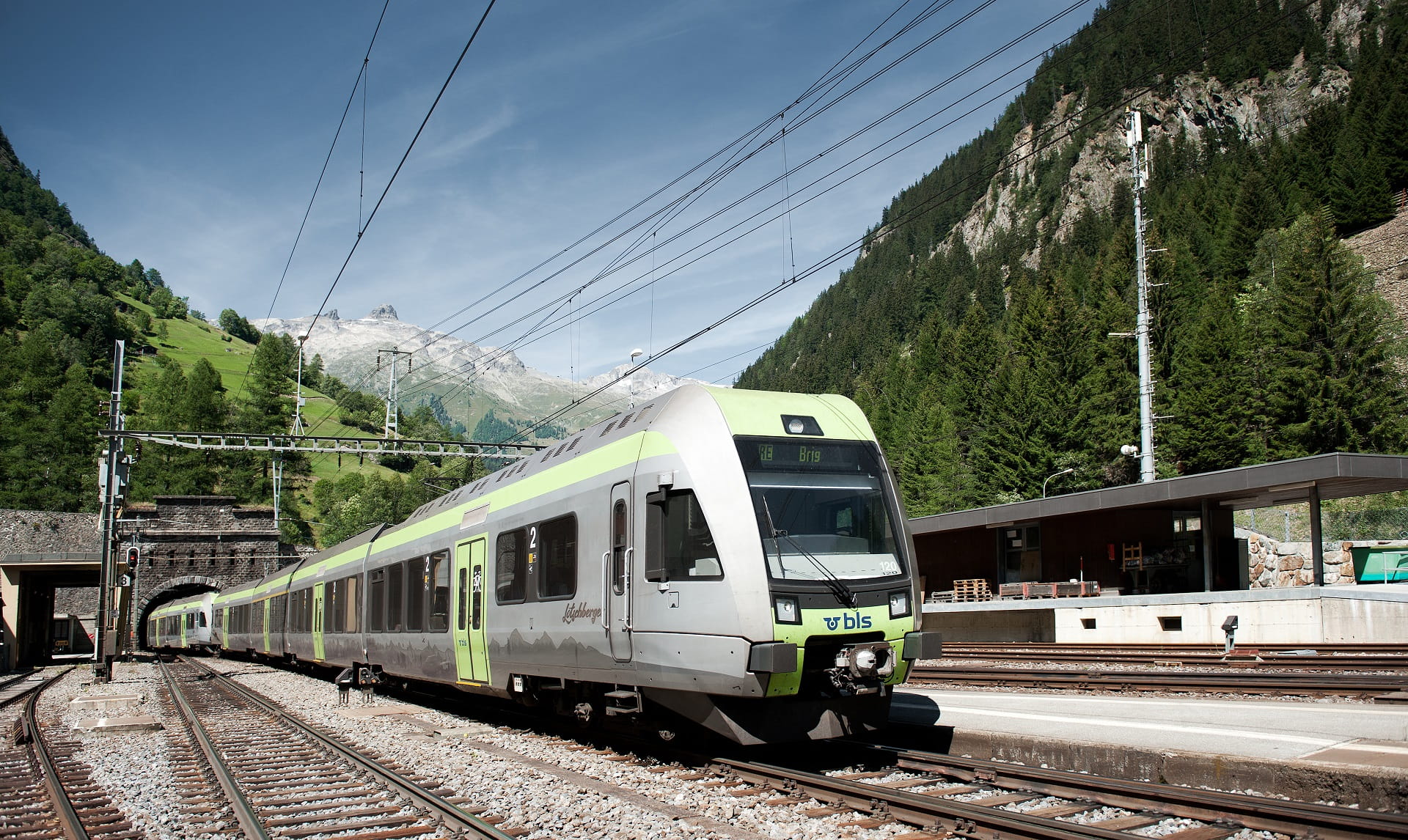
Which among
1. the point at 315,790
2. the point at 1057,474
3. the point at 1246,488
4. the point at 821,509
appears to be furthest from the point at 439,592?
the point at 1057,474

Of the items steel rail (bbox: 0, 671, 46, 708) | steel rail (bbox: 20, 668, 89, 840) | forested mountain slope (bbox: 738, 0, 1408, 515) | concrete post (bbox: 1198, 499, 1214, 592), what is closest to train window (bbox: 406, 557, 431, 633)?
steel rail (bbox: 20, 668, 89, 840)

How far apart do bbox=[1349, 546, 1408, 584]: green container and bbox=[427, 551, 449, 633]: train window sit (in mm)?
39135

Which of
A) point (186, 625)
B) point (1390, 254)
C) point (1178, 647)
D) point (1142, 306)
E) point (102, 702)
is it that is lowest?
point (186, 625)

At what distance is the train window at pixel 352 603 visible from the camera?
2100 centimetres

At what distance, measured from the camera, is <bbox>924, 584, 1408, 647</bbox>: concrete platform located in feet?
70.0

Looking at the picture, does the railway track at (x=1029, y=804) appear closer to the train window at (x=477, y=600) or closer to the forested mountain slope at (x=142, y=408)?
the train window at (x=477, y=600)

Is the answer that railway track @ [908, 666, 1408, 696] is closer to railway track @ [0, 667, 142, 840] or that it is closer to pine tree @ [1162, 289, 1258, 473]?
railway track @ [0, 667, 142, 840]

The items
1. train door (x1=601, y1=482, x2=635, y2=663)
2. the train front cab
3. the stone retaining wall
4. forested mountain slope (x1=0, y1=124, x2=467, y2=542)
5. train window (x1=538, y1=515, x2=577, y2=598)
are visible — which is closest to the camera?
the train front cab

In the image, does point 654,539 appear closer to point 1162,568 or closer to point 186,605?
point 1162,568

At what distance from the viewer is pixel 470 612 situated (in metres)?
14.2

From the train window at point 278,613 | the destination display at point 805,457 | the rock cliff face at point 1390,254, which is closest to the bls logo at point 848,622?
the destination display at point 805,457

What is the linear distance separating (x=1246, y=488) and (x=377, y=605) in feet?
65.4

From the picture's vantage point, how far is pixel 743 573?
861cm

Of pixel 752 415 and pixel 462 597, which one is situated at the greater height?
pixel 752 415
